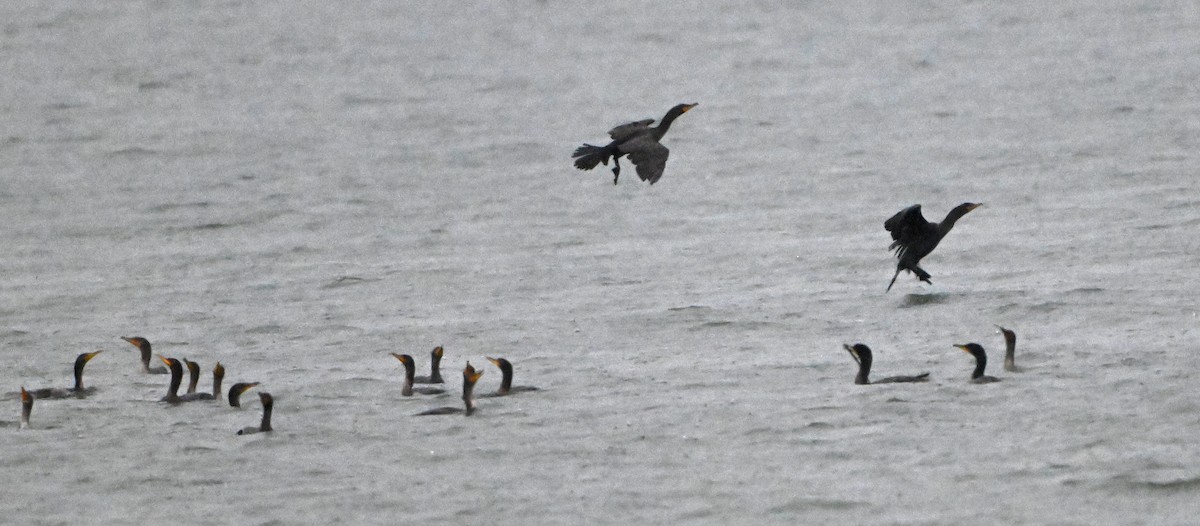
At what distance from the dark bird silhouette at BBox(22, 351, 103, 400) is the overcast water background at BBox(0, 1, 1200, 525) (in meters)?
0.22

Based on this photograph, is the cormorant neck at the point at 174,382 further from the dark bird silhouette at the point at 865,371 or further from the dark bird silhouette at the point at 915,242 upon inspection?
the dark bird silhouette at the point at 915,242

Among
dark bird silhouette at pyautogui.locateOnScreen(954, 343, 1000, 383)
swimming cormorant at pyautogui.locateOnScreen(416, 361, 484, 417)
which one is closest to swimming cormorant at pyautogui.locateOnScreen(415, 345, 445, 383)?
swimming cormorant at pyautogui.locateOnScreen(416, 361, 484, 417)

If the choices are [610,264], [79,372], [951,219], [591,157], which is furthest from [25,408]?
[951,219]

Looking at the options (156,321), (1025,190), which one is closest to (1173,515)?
(156,321)

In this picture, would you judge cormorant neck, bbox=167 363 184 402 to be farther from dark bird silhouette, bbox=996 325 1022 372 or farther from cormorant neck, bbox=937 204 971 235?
cormorant neck, bbox=937 204 971 235

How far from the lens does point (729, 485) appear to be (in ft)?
48.6

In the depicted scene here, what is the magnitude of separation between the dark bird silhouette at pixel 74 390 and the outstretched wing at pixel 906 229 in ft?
23.3

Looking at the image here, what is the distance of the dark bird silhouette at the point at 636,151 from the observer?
55.6ft

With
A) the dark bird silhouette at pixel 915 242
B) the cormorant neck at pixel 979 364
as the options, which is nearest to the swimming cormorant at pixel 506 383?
the cormorant neck at pixel 979 364

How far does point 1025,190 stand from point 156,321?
1089 cm

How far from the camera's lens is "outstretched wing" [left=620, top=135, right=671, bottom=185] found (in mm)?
16812

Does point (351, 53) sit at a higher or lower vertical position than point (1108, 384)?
higher

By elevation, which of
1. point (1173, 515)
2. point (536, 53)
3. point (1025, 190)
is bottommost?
point (1173, 515)

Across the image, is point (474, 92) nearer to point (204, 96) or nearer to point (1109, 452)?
point (204, 96)
